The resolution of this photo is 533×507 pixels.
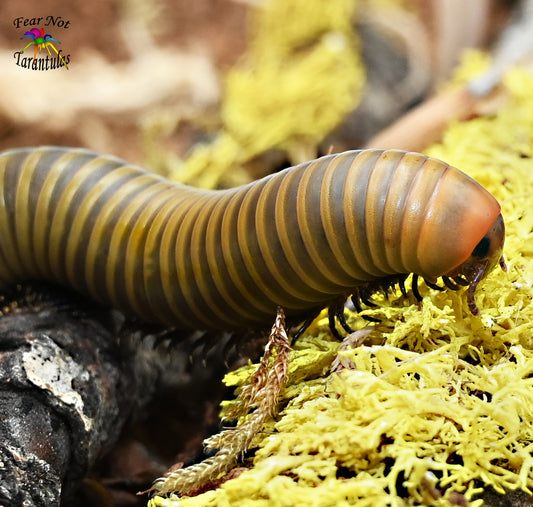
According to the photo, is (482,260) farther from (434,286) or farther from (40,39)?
(40,39)

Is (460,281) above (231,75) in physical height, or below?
below

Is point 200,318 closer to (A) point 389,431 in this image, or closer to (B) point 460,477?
(A) point 389,431

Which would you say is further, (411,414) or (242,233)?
(242,233)

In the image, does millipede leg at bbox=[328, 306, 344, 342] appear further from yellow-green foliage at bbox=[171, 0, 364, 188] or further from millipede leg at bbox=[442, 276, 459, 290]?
yellow-green foliage at bbox=[171, 0, 364, 188]

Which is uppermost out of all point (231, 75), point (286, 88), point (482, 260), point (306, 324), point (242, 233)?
point (231, 75)

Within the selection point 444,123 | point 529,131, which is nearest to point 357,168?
point 529,131

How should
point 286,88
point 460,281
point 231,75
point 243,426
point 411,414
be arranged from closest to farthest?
point 411,414
point 243,426
point 460,281
point 286,88
point 231,75

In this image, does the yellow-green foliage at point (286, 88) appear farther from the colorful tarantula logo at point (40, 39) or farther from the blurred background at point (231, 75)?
the colorful tarantula logo at point (40, 39)

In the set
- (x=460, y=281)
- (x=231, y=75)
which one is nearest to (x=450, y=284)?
(x=460, y=281)
